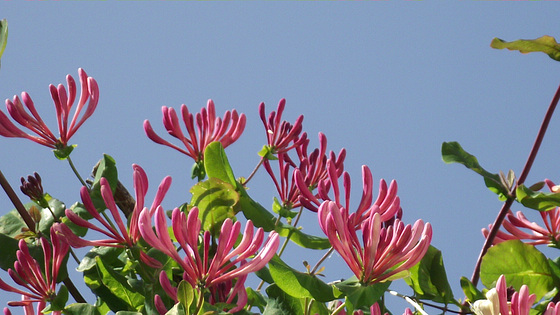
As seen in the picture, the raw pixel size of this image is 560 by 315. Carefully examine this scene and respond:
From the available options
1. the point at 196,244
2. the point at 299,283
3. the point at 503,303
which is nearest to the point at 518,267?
the point at 503,303

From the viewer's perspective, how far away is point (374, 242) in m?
0.86

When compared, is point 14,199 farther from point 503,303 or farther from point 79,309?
point 503,303

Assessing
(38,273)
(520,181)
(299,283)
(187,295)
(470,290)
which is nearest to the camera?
(187,295)

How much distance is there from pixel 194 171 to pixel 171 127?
0.29 feet

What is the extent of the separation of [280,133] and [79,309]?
0.50 m

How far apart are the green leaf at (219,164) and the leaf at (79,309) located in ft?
0.85

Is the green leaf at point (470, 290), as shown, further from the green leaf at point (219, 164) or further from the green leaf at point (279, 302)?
the green leaf at point (219, 164)

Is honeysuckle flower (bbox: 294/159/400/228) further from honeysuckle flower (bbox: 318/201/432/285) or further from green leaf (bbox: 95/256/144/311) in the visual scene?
green leaf (bbox: 95/256/144/311)

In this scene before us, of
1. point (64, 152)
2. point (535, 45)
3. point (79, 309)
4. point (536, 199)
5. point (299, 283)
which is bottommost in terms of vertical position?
point (79, 309)

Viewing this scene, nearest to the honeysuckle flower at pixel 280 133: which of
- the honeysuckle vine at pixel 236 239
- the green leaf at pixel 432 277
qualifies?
the honeysuckle vine at pixel 236 239

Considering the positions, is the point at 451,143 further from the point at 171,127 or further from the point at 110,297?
the point at 110,297

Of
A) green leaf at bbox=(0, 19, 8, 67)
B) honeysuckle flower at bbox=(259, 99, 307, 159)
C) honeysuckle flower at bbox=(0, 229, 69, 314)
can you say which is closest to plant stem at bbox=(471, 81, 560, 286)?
honeysuckle flower at bbox=(259, 99, 307, 159)

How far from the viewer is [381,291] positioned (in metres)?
0.91

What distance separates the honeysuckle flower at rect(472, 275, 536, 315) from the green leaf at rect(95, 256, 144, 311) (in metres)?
0.50
